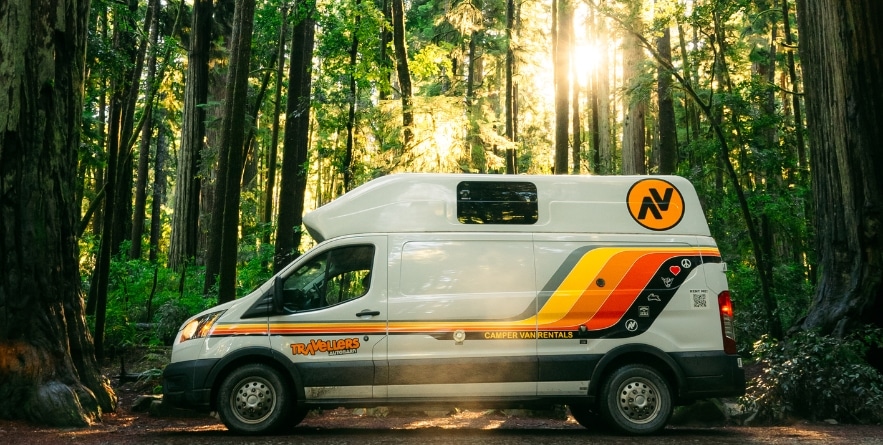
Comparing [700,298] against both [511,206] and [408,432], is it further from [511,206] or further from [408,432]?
[408,432]

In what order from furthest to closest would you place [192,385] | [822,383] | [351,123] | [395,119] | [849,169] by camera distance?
[351,123]
[395,119]
[849,169]
[822,383]
[192,385]

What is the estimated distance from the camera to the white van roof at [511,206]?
810 cm

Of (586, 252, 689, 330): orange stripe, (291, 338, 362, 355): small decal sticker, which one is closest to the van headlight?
(291, 338, 362, 355): small decal sticker

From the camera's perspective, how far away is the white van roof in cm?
810

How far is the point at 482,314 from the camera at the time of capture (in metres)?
7.85

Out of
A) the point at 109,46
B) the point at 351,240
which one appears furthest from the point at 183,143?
the point at 351,240

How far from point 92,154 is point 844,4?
13044mm

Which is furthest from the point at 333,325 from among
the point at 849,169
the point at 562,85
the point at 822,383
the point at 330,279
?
the point at 562,85

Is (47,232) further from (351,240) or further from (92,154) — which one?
(92,154)

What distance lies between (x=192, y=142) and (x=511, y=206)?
1637cm

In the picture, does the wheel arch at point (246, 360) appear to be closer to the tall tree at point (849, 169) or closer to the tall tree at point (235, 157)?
the tall tree at point (235, 157)

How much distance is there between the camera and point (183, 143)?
22.4 m

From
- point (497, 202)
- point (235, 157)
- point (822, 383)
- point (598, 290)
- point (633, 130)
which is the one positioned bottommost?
point (822, 383)

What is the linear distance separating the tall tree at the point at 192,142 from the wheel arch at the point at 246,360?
1513cm
